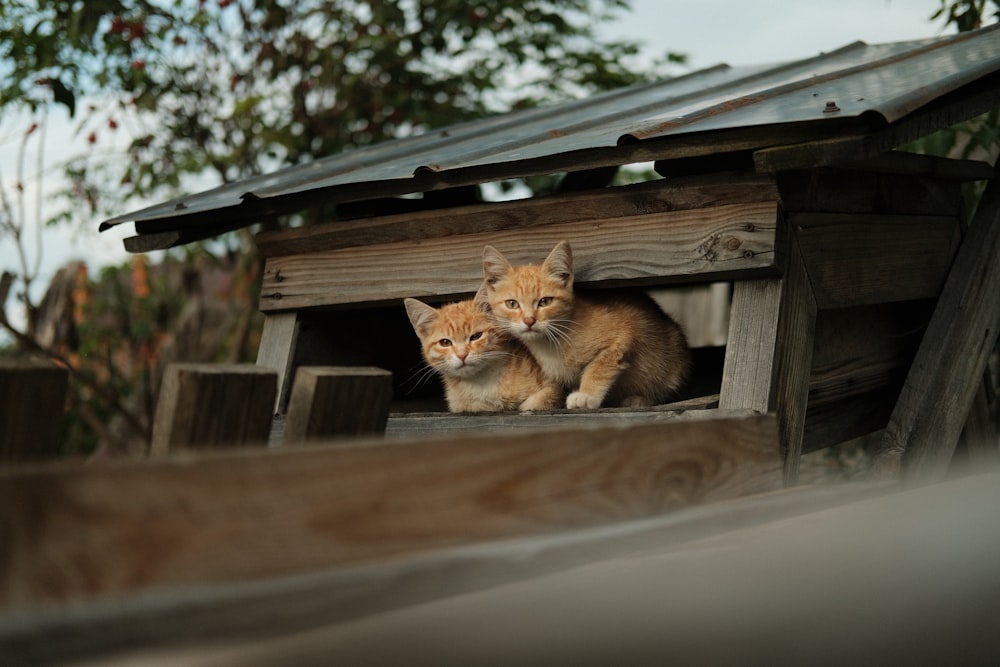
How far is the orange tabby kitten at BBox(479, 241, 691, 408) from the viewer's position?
309 centimetres

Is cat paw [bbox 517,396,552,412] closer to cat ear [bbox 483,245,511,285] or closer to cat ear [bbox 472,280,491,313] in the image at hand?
cat ear [bbox 472,280,491,313]

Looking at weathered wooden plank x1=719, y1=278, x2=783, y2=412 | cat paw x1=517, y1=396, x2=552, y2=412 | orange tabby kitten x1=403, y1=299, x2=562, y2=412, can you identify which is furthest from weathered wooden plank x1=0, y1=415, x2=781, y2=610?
orange tabby kitten x1=403, y1=299, x2=562, y2=412

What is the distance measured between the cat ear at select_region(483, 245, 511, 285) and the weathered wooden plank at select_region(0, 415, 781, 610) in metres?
1.66

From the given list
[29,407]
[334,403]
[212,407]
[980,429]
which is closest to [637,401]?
[980,429]

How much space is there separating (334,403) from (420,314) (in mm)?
2095

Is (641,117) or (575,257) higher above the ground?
(641,117)

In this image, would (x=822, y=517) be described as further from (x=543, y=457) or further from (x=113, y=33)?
(x=113, y=33)

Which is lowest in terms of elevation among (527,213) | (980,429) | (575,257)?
(980,429)

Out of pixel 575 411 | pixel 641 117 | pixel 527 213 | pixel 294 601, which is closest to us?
pixel 294 601

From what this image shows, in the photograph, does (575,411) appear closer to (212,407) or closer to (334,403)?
(334,403)

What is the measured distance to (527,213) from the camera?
3.09 metres

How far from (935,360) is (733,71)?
70.1 inches

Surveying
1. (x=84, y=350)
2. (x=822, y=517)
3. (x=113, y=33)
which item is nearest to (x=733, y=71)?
(x=822, y=517)

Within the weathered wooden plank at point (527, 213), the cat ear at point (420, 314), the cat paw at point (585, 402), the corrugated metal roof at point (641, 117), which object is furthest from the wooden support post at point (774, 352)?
the cat ear at point (420, 314)
